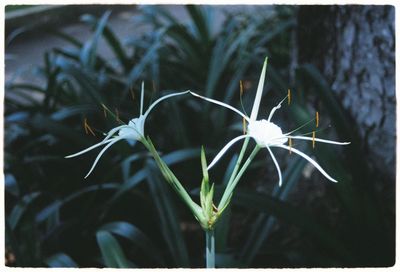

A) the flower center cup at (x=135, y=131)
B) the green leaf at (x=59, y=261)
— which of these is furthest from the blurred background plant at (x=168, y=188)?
the flower center cup at (x=135, y=131)

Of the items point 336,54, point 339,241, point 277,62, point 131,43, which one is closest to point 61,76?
point 131,43

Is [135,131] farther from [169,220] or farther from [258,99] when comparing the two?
[169,220]

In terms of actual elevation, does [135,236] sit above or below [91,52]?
below

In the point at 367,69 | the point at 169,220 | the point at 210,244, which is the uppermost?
the point at 367,69

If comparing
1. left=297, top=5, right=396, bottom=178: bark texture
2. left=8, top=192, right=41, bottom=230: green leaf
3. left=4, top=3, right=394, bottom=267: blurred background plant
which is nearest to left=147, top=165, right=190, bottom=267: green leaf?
left=4, top=3, right=394, bottom=267: blurred background plant

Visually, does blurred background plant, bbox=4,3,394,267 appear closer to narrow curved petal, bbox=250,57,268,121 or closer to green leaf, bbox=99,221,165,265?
green leaf, bbox=99,221,165,265

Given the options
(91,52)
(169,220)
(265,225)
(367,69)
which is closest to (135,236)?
(169,220)
